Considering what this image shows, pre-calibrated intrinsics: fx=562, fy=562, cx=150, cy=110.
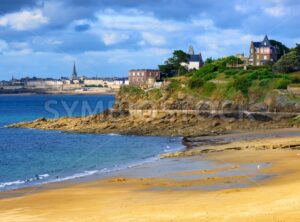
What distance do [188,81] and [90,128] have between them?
51.7 feet

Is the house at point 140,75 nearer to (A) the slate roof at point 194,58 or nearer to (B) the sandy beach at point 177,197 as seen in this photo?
(A) the slate roof at point 194,58

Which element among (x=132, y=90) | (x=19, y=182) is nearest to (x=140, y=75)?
(x=132, y=90)

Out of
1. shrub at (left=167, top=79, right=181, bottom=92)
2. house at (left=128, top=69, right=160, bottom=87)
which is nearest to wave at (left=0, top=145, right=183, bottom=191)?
shrub at (left=167, top=79, right=181, bottom=92)

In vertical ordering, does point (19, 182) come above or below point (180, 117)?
below

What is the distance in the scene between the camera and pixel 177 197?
23.3m

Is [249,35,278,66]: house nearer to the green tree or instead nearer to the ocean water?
the green tree

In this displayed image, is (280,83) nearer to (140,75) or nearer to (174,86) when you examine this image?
(174,86)

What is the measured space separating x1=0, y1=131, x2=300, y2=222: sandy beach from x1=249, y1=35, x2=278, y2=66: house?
74046 mm

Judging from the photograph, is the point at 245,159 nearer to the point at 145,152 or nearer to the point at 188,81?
the point at 145,152

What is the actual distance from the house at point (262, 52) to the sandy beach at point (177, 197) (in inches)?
2915

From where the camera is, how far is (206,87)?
74.1 m

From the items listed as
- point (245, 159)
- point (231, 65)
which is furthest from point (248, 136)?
point (231, 65)

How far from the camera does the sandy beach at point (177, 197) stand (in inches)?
737

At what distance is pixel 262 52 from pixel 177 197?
87771mm
